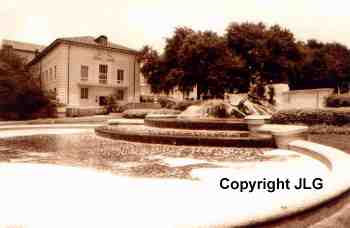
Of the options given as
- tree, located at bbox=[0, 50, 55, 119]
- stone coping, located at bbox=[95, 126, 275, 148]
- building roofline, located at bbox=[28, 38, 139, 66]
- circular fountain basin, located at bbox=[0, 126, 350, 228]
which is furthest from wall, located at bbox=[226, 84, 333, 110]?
building roofline, located at bbox=[28, 38, 139, 66]

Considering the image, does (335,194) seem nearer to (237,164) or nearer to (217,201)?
(217,201)

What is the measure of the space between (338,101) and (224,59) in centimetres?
1437

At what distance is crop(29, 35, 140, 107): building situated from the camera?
35938 mm

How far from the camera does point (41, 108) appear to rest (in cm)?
3030

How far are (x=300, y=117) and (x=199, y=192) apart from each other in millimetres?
10976

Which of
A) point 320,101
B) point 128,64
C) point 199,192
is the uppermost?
point 128,64

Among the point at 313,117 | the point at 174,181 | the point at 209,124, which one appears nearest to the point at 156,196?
the point at 174,181

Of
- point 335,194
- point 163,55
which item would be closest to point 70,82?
point 163,55

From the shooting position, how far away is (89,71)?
1499 inches

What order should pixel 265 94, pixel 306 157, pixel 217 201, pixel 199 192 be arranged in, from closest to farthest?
1. pixel 217 201
2. pixel 199 192
3. pixel 306 157
4. pixel 265 94

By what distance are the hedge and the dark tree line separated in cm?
1846

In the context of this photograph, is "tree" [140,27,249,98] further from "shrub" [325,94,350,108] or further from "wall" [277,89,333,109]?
"shrub" [325,94,350,108]

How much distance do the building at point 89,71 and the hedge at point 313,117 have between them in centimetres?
2744

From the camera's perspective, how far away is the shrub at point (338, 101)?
62.1 ft
